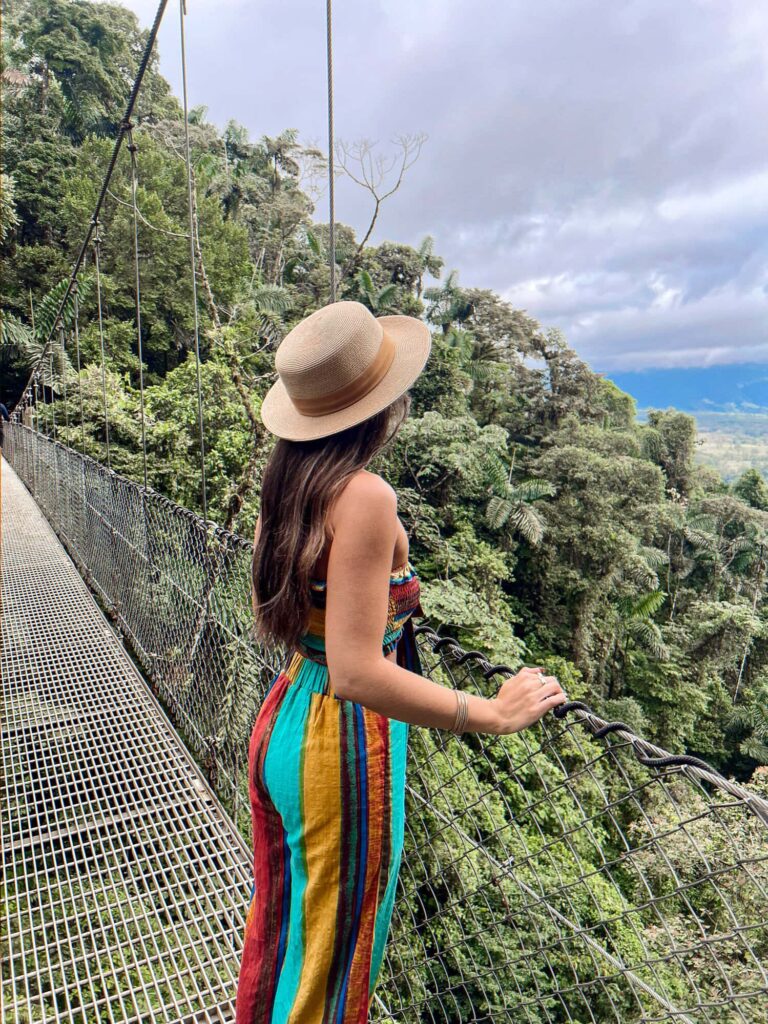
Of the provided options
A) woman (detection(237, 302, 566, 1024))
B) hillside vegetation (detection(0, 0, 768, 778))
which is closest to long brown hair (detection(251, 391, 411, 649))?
woman (detection(237, 302, 566, 1024))

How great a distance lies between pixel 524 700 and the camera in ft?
2.41

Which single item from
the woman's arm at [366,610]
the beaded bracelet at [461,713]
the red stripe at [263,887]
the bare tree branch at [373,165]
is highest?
the bare tree branch at [373,165]

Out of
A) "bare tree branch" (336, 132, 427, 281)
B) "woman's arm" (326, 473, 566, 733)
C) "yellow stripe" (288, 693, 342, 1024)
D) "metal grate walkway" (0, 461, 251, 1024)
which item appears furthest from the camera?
"bare tree branch" (336, 132, 427, 281)

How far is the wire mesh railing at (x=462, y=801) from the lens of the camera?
0.69 m

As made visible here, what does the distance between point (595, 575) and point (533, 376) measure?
626 cm

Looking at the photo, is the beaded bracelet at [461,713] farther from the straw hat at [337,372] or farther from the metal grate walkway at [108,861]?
the metal grate walkway at [108,861]

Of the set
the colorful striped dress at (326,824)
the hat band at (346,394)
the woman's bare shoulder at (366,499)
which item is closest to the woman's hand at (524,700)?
the colorful striped dress at (326,824)

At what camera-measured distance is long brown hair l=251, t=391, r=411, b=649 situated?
73cm

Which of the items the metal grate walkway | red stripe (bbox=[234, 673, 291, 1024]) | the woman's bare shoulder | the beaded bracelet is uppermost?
the woman's bare shoulder

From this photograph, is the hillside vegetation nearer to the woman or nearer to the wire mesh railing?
the wire mesh railing

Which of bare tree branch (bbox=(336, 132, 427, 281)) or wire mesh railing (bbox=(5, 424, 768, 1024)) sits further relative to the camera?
bare tree branch (bbox=(336, 132, 427, 281))

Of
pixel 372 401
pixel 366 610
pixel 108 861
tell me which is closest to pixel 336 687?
pixel 366 610

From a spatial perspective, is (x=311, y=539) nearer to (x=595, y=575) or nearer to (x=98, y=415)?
(x=98, y=415)

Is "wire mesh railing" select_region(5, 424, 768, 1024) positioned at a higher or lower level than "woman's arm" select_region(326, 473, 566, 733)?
lower
